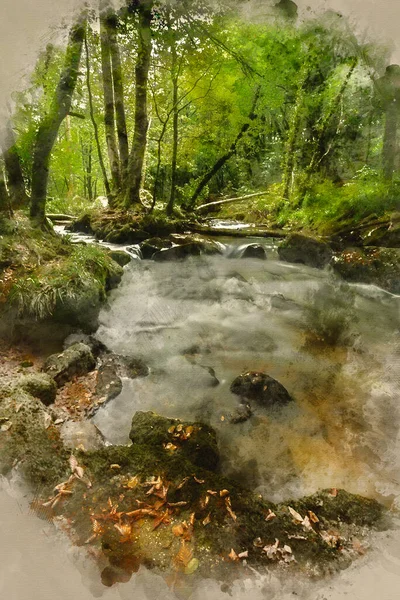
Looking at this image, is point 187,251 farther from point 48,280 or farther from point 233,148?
point 233,148

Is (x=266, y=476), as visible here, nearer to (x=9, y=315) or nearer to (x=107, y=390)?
(x=107, y=390)

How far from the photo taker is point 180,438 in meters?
3.08

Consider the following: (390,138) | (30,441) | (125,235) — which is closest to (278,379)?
(30,441)

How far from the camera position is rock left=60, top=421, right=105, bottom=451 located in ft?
10.1

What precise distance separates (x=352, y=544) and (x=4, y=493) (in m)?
2.71

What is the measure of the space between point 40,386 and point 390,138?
10250 millimetres

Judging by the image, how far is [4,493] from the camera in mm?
2121

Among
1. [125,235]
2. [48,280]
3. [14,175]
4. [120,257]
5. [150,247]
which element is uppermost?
[14,175]

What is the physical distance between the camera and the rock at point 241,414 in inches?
144

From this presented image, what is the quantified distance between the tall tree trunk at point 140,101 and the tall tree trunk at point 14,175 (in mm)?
3526

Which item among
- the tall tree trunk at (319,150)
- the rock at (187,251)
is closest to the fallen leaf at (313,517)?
the rock at (187,251)

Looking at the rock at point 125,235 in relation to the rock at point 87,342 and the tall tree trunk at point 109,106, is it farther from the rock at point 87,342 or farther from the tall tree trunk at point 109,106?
the rock at point 87,342

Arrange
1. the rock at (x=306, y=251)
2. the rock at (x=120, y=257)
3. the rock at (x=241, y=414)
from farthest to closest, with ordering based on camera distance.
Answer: the rock at (x=306, y=251), the rock at (x=120, y=257), the rock at (x=241, y=414)

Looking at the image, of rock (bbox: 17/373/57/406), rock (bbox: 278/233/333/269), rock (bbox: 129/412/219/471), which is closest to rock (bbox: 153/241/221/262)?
rock (bbox: 278/233/333/269)
